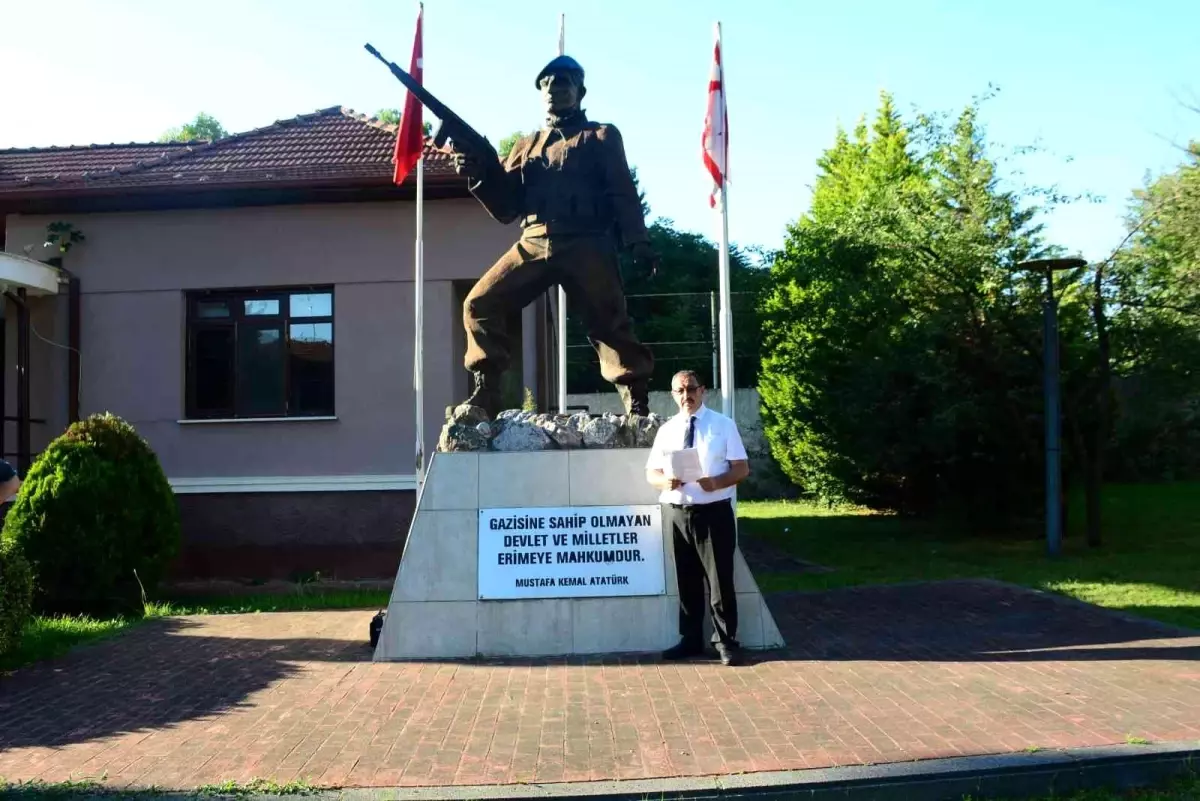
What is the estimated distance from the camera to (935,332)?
46.0ft

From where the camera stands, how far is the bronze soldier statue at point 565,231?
24.8ft

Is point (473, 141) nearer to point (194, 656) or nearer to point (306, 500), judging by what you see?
point (194, 656)

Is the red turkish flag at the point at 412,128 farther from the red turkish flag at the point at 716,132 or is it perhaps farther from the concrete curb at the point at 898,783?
the concrete curb at the point at 898,783

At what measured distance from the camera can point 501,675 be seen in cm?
671

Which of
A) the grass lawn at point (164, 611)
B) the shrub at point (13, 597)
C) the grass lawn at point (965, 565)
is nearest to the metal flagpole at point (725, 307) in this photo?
the grass lawn at point (965, 565)

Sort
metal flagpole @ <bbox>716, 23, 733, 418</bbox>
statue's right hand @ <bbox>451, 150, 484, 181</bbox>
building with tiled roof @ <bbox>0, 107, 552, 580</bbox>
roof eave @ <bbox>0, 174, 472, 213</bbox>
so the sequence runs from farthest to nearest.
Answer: building with tiled roof @ <bbox>0, 107, 552, 580</bbox>
roof eave @ <bbox>0, 174, 472, 213</bbox>
metal flagpole @ <bbox>716, 23, 733, 418</bbox>
statue's right hand @ <bbox>451, 150, 484, 181</bbox>

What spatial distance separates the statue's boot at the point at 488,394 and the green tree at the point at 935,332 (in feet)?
25.8

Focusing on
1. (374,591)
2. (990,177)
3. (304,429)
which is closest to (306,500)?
(304,429)

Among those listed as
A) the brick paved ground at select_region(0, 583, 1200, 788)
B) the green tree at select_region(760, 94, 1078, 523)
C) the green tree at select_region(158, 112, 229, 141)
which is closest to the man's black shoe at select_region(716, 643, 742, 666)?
the brick paved ground at select_region(0, 583, 1200, 788)

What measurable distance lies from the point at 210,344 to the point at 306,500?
247 cm

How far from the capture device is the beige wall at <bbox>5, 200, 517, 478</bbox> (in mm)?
13500

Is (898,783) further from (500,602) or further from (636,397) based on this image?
(636,397)

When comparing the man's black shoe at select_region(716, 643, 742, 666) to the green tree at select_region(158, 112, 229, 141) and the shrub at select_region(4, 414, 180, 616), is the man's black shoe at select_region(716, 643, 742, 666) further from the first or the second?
the green tree at select_region(158, 112, 229, 141)

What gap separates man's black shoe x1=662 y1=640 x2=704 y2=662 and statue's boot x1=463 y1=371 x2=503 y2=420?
6.93 ft
